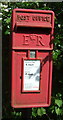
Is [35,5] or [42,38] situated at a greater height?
[35,5]

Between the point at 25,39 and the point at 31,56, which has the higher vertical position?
the point at 25,39

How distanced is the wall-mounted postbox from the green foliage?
1.46ft

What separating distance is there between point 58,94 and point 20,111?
655 mm

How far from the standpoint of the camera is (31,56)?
2588 millimetres

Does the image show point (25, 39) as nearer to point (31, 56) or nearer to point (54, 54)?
point (31, 56)

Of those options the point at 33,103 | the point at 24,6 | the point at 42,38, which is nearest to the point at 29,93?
the point at 33,103

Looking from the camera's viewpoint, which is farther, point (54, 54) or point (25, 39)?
point (54, 54)

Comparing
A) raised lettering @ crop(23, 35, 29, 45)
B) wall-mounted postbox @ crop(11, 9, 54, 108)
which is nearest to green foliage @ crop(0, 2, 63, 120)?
wall-mounted postbox @ crop(11, 9, 54, 108)

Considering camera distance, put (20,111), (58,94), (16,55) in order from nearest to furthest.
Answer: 1. (16,55)
2. (58,94)
3. (20,111)

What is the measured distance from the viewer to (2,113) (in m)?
3.57

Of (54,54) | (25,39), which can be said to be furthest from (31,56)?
(54,54)

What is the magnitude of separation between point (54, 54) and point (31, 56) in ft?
1.91

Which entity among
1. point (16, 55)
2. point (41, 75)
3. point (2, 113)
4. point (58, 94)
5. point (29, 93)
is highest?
point (16, 55)

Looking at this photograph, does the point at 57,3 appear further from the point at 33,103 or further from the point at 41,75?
the point at 33,103
